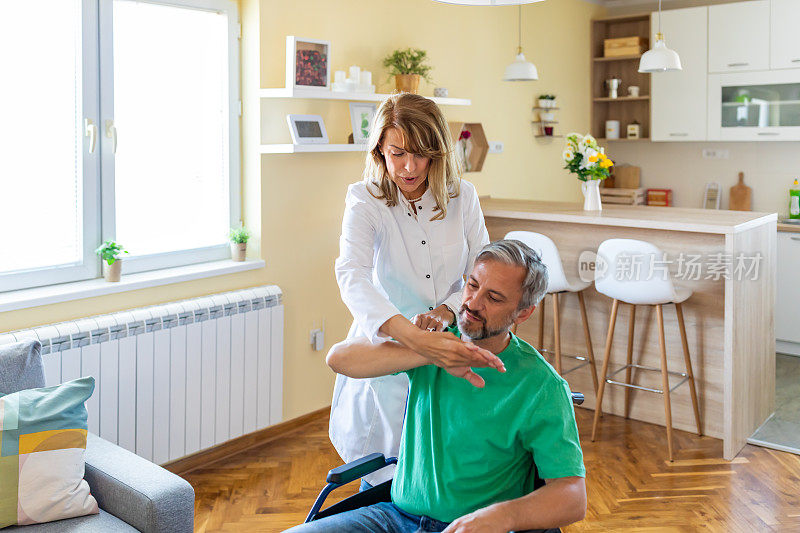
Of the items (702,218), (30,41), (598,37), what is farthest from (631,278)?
(598,37)

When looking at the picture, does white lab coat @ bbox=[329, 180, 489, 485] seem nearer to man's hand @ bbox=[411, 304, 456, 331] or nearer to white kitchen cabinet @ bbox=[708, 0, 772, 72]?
man's hand @ bbox=[411, 304, 456, 331]

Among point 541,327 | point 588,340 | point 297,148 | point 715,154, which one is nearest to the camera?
point 297,148

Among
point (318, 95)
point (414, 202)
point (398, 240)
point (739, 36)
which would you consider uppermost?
point (739, 36)

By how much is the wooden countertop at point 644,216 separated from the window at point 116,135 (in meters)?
1.52

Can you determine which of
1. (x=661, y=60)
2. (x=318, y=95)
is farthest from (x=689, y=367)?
A: (x=318, y=95)

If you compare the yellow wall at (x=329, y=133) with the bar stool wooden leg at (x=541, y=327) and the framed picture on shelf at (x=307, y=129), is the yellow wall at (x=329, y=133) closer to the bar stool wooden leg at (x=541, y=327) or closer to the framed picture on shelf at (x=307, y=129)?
the framed picture on shelf at (x=307, y=129)

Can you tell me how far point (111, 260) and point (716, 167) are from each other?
4.64 metres

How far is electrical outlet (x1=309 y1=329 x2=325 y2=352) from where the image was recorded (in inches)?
161

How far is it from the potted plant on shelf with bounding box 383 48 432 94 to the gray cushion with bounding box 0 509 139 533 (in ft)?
8.98

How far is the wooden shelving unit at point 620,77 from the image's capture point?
6.30 metres

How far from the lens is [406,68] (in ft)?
14.0

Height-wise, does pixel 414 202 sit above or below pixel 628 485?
above

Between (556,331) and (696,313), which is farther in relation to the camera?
(556,331)

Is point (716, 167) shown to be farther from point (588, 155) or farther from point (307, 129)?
point (307, 129)
